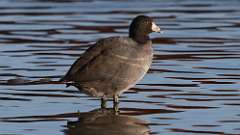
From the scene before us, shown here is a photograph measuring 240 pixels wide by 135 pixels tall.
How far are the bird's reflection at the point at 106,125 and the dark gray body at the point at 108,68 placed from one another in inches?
13.9

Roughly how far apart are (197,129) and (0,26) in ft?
36.7

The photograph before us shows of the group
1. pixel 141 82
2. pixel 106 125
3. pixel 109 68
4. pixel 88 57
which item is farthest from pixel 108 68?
pixel 141 82

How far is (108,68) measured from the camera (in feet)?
37.1

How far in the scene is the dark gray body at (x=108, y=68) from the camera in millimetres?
11273

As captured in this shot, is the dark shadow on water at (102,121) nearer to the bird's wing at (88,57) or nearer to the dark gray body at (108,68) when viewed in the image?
the dark gray body at (108,68)

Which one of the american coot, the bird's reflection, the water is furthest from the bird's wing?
the bird's reflection

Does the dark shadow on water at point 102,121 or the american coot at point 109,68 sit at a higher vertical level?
the american coot at point 109,68

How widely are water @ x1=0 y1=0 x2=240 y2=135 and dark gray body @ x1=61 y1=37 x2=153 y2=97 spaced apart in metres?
0.32

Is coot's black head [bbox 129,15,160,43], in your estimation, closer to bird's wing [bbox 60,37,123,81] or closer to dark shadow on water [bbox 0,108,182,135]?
bird's wing [bbox 60,37,123,81]

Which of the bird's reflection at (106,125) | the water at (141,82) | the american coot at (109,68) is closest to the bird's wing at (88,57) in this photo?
the american coot at (109,68)

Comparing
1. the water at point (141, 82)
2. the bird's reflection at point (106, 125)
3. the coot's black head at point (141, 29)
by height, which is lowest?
the bird's reflection at point (106, 125)

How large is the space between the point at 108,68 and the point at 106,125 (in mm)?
1138

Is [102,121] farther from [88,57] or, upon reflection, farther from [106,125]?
[88,57]

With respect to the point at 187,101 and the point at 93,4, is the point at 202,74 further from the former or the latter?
the point at 93,4
